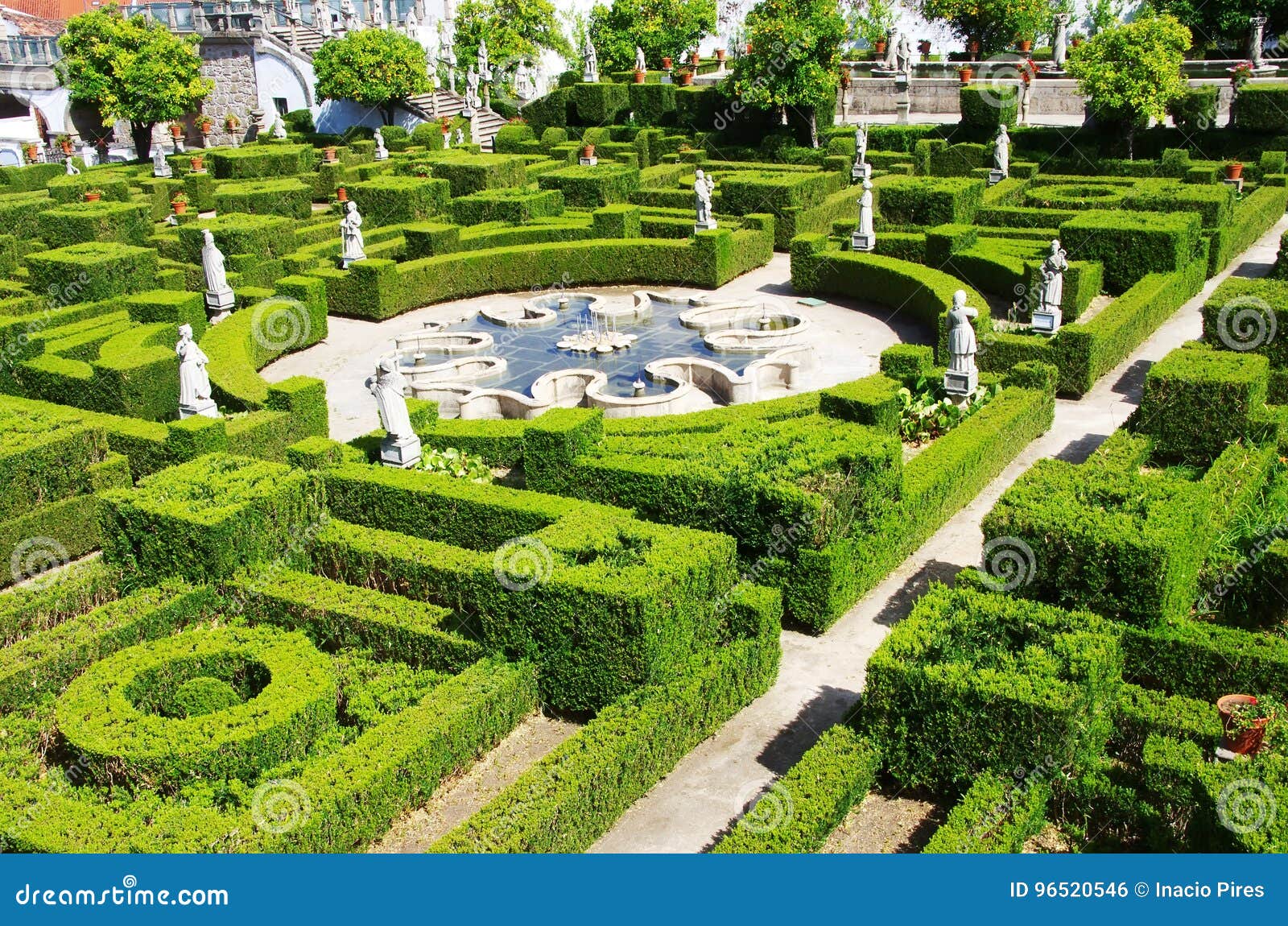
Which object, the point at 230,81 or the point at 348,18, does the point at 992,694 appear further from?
the point at 230,81

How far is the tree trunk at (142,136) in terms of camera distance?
54.1 meters

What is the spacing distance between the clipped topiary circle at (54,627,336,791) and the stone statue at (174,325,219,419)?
6.84m

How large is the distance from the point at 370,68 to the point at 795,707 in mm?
46609

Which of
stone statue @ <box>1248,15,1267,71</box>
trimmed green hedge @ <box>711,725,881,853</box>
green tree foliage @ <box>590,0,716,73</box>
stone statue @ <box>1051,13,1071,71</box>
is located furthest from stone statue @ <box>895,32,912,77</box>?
trimmed green hedge @ <box>711,725,881,853</box>

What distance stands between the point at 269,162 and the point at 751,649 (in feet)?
129

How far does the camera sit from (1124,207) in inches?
1197

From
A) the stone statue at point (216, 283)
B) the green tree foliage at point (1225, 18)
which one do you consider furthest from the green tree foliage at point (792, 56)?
the stone statue at point (216, 283)

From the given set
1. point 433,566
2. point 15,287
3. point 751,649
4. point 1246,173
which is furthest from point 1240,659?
point 1246,173

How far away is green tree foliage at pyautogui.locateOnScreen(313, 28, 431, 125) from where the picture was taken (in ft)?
172

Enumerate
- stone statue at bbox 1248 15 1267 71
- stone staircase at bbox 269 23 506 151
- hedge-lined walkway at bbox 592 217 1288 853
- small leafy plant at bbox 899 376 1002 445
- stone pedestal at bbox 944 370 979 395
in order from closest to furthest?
hedge-lined walkway at bbox 592 217 1288 853 → small leafy plant at bbox 899 376 1002 445 → stone pedestal at bbox 944 370 979 395 → stone statue at bbox 1248 15 1267 71 → stone staircase at bbox 269 23 506 151

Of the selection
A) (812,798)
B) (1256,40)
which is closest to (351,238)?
(812,798)

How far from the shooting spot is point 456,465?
18.9 m

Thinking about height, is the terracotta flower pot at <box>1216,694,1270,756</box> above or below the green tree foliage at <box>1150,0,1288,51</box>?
below
